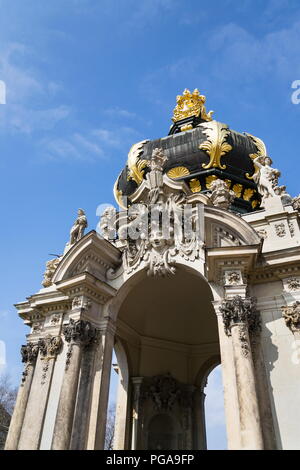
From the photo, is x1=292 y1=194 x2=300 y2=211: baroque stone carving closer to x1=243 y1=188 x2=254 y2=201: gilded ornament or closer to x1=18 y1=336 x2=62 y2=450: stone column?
x1=243 y1=188 x2=254 y2=201: gilded ornament

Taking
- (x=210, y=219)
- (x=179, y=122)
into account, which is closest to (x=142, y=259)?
(x=210, y=219)

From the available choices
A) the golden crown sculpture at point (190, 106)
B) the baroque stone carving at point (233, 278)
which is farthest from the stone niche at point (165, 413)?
the golden crown sculpture at point (190, 106)

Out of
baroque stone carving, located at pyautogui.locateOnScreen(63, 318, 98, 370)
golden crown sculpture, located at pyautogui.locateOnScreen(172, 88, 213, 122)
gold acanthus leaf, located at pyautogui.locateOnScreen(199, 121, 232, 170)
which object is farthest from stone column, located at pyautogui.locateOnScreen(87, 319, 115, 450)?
golden crown sculpture, located at pyautogui.locateOnScreen(172, 88, 213, 122)

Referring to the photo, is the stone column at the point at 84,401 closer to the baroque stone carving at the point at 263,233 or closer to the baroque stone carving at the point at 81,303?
the baroque stone carving at the point at 81,303

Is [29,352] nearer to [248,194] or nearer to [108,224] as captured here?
[108,224]

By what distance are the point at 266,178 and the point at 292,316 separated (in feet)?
17.5

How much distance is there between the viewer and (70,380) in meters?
11.6

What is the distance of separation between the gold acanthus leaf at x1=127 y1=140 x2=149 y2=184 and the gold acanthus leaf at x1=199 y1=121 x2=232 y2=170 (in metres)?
3.10

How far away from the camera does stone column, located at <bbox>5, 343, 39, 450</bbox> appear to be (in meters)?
12.8

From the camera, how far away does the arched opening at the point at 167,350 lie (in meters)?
15.8

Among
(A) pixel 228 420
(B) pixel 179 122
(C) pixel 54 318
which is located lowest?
(A) pixel 228 420

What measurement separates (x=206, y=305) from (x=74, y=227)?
6.36 meters
